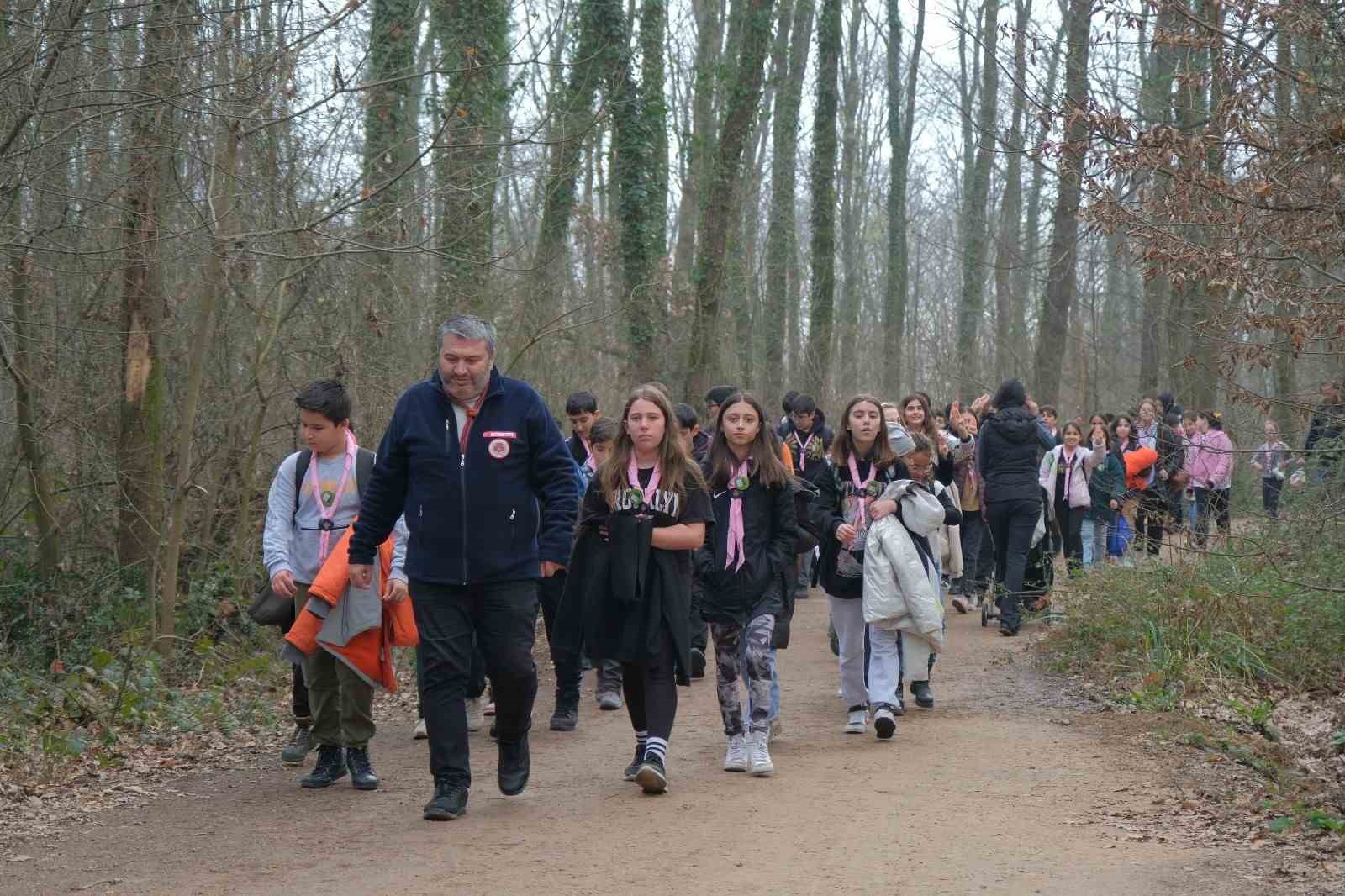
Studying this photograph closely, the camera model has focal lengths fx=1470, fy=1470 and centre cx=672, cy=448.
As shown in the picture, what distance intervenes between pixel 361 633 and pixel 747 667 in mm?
2050

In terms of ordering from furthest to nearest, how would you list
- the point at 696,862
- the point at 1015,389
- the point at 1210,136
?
the point at 1015,389
the point at 1210,136
the point at 696,862

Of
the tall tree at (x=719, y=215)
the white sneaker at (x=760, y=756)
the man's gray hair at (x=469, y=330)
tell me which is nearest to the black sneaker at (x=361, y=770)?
the white sneaker at (x=760, y=756)

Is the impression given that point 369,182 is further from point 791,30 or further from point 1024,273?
point 1024,273

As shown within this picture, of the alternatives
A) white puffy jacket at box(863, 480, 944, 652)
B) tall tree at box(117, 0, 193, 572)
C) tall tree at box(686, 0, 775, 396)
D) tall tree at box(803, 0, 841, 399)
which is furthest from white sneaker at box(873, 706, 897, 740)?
tall tree at box(803, 0, 841, 399)

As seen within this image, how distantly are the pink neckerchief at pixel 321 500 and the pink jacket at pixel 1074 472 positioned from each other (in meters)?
9.78

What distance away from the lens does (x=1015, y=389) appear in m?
13.6

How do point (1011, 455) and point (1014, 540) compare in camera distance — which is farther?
point (1014, 540)

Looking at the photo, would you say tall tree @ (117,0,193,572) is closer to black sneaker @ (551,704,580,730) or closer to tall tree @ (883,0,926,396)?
black sneaker @ (551,704,580,730)

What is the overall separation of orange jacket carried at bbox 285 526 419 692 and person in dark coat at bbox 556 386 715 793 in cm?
82

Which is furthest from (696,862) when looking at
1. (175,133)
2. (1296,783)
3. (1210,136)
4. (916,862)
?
(175,133)

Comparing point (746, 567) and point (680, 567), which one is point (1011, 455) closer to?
point (746, 567)

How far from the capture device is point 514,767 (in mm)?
7141

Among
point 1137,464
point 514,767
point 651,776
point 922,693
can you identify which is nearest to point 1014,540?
point 922,693

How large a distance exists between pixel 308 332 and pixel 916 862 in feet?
31.9
